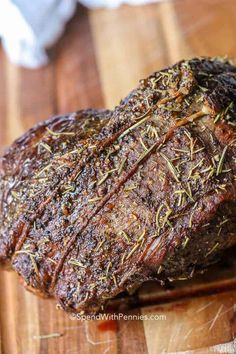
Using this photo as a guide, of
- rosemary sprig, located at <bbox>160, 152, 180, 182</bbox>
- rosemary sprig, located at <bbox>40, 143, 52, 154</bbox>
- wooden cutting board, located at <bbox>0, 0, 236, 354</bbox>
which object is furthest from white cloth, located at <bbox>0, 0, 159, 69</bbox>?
rosemary sprig, located at <bbox>160, 152, 180, 182</bbox>

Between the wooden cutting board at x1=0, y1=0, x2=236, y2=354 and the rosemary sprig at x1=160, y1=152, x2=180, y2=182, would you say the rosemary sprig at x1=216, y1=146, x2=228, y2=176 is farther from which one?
the wooden cutting board at x1=0, y1=0, x2=236, y2=354


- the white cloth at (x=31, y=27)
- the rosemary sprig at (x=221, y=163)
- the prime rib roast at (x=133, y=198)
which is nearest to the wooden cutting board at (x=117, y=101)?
the white cloth at (x=31, y=27)

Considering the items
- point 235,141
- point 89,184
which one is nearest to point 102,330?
point 89,184

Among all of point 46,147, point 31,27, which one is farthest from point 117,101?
point 46,147

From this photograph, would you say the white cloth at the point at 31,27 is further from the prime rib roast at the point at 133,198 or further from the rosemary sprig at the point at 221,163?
the rosemary sprig at the point at 221,163

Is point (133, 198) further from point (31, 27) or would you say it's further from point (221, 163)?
point (31, 27)

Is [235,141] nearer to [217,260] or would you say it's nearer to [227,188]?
[227,188]
